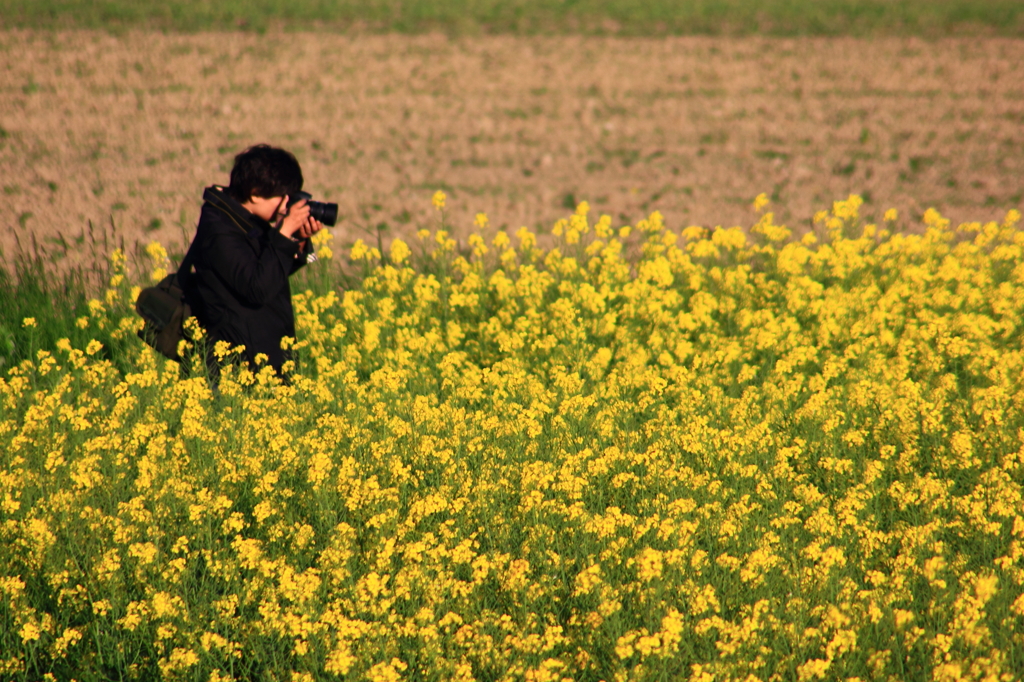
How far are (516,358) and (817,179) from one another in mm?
6072

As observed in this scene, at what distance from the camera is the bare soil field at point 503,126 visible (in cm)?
922

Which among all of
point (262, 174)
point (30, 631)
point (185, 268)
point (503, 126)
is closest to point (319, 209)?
point (262, 174)

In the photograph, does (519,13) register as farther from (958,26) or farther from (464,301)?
(464,301)

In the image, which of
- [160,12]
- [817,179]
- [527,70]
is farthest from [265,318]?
[160,12]

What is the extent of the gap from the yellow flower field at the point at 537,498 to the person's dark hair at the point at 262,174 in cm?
78

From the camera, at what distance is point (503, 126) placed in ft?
38.5

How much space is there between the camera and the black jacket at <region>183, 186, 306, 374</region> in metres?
4.41

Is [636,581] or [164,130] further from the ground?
[164,130]

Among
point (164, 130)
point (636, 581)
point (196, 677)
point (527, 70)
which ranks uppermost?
point (527, 70)

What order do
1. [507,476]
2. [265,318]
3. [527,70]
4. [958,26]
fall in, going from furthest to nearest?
1. [958,26]
2. [527,70]
3. [265,318]
4. [507,476]

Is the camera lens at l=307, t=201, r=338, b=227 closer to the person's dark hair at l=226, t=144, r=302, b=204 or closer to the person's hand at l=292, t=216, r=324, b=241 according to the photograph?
the person's hand at l=292, t=216, r=324, b=241

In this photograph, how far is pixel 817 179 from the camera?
10.1m

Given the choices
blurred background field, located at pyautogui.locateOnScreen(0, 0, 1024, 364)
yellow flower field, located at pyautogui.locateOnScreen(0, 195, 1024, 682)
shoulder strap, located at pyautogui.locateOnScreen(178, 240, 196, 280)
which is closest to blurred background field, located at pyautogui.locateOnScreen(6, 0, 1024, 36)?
blurred background field, located at pyautogui.locateOnScreen(0, 0, 1024, 364)

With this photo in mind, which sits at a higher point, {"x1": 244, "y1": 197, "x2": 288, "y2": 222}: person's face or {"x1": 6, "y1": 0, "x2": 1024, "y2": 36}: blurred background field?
{"x1": 6, "y1": 0, "x2": 1024, "y2": 36}: blurred background field
